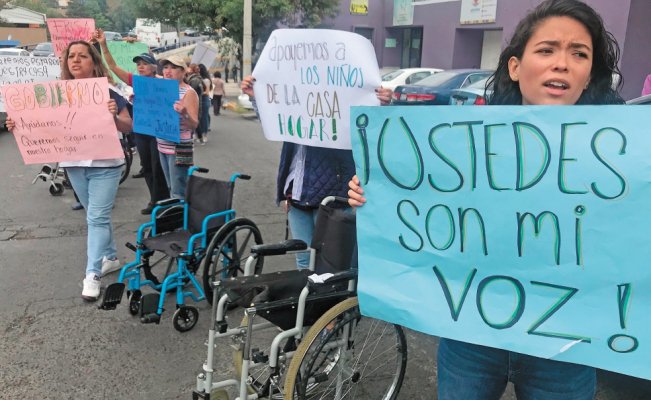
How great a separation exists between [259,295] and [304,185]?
2.69ft

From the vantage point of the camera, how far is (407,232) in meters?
1.80

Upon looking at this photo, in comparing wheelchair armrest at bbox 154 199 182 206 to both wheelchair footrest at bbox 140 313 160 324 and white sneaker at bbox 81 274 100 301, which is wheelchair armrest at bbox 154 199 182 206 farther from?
wheelchair footrest at bbox 140 313 160 324

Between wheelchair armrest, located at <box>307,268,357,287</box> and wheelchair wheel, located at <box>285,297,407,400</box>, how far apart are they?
0.37ft

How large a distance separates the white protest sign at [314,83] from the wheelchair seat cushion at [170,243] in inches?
46.6

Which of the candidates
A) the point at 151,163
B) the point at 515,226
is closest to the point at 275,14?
the point at 151,163

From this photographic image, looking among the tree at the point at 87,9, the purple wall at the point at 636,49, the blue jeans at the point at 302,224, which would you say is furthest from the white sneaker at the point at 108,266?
the tree at the point at 87,9

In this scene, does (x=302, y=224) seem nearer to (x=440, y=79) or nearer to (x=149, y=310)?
(x=149, y=310)

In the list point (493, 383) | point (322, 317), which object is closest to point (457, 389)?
point (493, 383)

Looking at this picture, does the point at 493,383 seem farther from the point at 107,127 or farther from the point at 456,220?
the point at 107,127

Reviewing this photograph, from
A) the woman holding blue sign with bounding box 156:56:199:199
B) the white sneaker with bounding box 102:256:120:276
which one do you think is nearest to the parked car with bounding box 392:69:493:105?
the woman holding blue sign with bounding box 156:56:199:199

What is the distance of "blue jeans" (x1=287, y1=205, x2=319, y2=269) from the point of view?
10.5 feet

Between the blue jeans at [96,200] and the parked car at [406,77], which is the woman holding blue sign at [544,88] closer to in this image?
the blue jeans at [96,200]

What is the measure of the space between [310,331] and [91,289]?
91.4 inches

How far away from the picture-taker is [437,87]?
39.3ft
